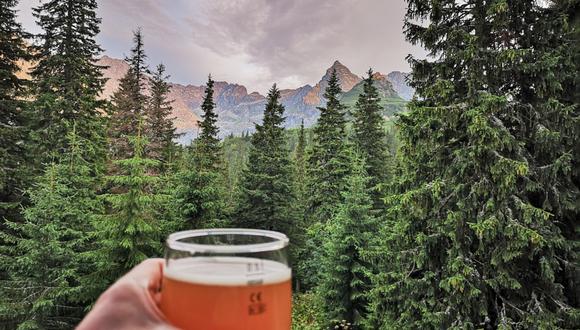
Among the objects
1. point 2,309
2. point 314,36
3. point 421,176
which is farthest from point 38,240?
point 314,36

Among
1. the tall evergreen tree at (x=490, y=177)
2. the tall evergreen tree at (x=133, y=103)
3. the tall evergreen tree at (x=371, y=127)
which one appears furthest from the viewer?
the tall evergreen tree at (x=371, y=127)

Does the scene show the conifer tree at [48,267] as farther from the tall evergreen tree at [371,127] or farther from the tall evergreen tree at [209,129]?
the tall evergreen tree at [371,127]

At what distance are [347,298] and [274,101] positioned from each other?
1279 cm

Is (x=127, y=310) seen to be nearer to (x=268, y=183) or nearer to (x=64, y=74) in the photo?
(x=64, y=74)

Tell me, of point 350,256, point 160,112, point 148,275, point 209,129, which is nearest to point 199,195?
point 209,129

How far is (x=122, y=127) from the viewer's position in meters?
21.3

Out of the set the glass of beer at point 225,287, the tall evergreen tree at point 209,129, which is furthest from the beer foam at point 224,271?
the tall evergreen tree at point 209,129

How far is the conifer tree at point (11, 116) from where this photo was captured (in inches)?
546

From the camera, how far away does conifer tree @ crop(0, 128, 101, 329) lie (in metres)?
11.4

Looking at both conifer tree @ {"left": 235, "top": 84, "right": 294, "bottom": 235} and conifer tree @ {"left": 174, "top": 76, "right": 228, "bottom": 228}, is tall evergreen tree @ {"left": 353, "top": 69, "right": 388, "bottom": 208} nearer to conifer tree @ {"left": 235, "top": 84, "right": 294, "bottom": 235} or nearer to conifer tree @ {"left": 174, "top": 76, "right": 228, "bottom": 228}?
conifer tree @ {"left": 235, "top": 84, "right": 294, "bottom": 235}

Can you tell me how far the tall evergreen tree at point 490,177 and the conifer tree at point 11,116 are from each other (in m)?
13.5

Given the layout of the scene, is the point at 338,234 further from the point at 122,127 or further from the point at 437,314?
the point at 122,127

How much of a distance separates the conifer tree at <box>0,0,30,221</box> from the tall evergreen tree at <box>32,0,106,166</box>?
0.65m

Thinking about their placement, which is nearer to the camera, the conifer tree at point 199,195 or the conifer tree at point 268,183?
the conifer tree at point 199,195
